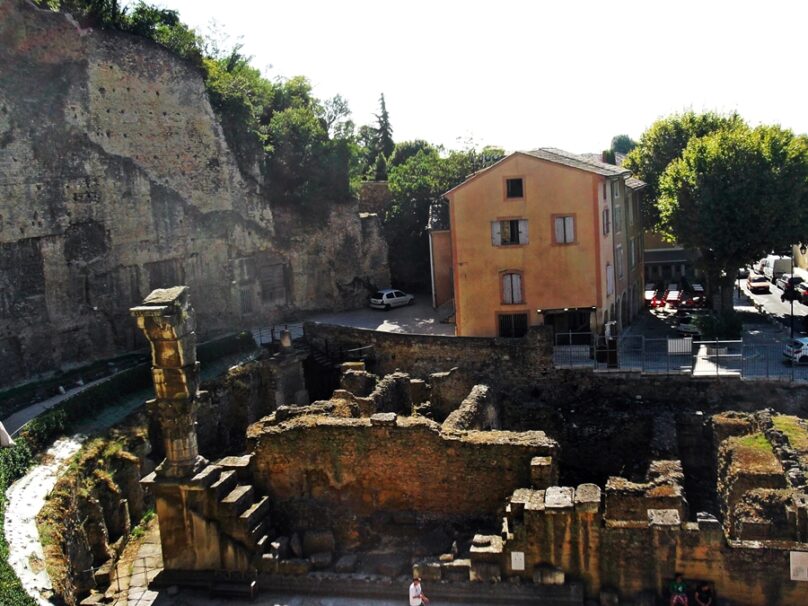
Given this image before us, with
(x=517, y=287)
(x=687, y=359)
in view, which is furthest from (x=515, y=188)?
(x=687, y=359)

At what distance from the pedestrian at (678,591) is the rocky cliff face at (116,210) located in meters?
27.3

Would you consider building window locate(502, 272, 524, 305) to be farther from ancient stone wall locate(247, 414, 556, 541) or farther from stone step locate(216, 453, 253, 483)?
stone step locate(216, 453, 253, 483)

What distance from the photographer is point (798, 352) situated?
32.0 m

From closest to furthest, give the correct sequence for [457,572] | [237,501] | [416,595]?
[416,595], [457,572], [237,501]

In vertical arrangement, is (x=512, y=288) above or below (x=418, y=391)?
above

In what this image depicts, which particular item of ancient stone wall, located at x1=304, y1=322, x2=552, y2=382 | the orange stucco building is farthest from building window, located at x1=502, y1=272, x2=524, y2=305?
ancient stone wall, located at x1=304, y1=322, x2=552, y2=382

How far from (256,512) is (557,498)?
7666 millimetres

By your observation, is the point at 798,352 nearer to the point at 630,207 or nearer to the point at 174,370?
the point at 630,207

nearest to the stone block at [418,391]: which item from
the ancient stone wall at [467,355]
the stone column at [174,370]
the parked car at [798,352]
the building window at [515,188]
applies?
the ancient stone wall at [467,355]

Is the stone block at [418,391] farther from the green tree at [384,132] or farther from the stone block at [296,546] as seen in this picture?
the green tree at [384,132]

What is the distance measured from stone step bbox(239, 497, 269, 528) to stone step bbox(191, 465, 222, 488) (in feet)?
3.77

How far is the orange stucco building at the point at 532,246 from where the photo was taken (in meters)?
35.8

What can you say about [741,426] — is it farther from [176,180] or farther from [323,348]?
[176,180]

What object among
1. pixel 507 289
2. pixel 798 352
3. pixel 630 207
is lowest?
pixel 798 352
